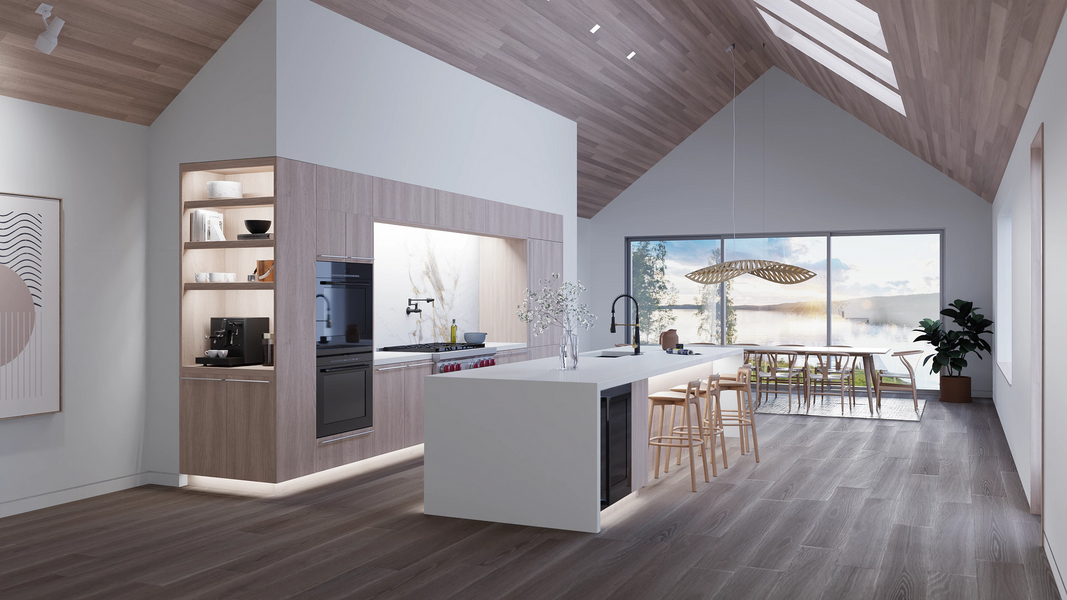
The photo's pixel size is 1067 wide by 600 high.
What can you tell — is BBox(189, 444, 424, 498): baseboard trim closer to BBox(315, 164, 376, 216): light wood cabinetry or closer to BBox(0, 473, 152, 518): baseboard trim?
BBox(0, 473, 152, 518): baseboard trim

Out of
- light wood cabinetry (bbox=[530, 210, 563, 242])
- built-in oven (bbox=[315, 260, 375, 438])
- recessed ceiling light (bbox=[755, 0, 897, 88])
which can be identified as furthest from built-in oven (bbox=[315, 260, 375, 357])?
recessed ceiling light (bbox=[755, 0, 897, 88])

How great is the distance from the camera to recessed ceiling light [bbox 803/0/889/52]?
6.11 m

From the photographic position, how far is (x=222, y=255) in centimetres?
623

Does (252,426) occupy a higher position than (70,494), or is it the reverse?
(252,426)

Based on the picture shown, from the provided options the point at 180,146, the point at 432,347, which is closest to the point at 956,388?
the point at 432,347

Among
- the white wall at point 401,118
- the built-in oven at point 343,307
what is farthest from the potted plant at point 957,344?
the built-in oven at point 343,307

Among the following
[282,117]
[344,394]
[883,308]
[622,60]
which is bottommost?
[344,394]

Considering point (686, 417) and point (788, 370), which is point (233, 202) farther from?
point (788, 370)

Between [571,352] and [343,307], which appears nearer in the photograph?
[571,352]

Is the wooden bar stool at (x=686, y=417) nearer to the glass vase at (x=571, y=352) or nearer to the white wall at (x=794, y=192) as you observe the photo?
the glass vase at (x=571, y=352)

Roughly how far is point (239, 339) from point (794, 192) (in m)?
8.98

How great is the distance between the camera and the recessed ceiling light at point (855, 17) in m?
6.11

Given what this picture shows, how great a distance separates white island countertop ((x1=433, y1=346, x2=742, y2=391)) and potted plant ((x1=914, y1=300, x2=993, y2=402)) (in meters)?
5.18

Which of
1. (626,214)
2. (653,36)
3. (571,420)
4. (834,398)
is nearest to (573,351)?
(571,420)
